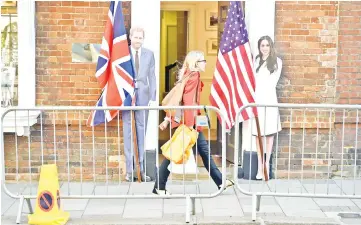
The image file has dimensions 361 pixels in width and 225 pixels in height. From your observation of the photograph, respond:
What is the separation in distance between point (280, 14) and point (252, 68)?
2.74 ft

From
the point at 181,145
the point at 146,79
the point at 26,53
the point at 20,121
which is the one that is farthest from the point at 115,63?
the point at 181,145

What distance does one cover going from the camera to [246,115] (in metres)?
8.70

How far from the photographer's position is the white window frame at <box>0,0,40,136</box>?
8.40m

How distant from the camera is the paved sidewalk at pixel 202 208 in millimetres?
6957

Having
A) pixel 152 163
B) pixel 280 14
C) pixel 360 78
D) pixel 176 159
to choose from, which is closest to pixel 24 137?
pixel 152 163

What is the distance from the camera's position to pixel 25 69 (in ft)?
28.3

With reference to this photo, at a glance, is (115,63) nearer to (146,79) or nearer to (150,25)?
(146,79)

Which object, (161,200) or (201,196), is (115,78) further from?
(201,196)

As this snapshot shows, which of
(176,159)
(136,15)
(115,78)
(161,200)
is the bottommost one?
(161,200)

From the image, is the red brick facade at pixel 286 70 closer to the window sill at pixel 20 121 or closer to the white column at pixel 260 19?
the white column at pixel 260 19

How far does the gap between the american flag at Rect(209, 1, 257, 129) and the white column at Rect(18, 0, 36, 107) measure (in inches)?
97.1

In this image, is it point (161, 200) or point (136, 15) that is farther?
point (136, 15)

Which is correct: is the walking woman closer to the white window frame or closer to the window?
the white window frame

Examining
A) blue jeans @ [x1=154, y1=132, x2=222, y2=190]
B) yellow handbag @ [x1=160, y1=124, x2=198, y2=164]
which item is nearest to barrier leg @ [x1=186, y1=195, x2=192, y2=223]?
yellow handbag @ [x1=160, y1=124, x2=198, y2=164]
